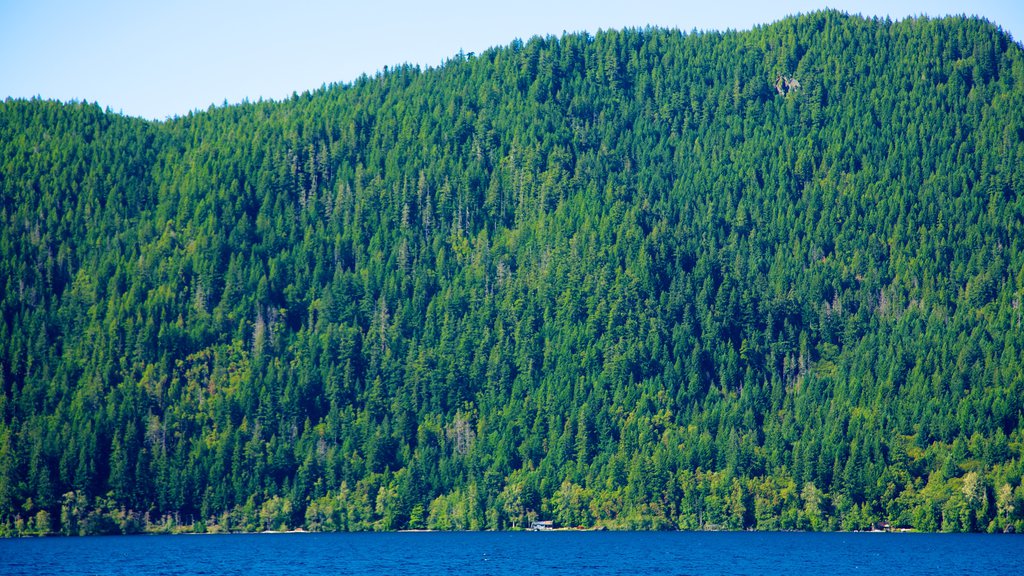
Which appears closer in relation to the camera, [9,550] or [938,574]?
[938,574]

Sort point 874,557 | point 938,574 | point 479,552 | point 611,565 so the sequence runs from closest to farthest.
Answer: point 938,574
point 611,565
point 874,557
point 479,552

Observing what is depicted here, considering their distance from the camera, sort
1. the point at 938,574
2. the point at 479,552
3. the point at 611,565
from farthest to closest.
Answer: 1. the point at 479,552
2. the point at 611,565
3. the point at 938,574

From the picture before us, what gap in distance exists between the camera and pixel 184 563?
178m

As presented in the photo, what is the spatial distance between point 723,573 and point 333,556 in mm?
55538

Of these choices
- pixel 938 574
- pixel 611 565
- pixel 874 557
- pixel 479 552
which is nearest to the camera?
pixel 938 574

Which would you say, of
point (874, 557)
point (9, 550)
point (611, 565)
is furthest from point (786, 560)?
point (9, 550)

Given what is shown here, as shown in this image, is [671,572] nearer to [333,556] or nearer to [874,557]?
[874,557]

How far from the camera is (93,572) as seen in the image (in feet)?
525

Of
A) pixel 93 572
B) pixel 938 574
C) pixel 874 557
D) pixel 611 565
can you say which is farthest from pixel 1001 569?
pixel 93 572

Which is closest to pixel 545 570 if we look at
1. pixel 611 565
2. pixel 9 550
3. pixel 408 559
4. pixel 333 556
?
pixel 611 565

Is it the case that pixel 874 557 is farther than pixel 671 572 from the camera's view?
Yes

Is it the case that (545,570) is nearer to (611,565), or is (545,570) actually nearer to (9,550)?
(611,565)

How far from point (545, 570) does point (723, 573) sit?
1895 cm

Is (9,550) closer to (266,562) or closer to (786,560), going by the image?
(266,562)
